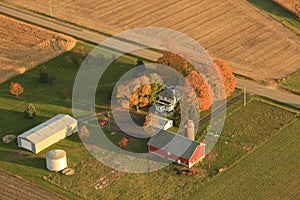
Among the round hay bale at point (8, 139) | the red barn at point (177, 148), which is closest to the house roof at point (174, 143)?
the red barn at point (177, 148)

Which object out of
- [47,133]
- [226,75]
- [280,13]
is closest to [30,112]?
[47,133]

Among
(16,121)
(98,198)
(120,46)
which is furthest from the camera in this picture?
(120,46)

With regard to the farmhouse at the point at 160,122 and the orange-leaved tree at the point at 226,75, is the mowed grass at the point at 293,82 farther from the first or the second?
the farmhouse at the point at 160,122

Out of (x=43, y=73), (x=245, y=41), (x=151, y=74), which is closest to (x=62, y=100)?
(x=43, y=73)

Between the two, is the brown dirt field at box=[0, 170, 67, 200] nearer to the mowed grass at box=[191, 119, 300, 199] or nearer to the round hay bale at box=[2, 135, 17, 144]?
the round hay bale at box=[2, 135, 17, 144]

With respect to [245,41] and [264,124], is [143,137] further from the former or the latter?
[245,41]

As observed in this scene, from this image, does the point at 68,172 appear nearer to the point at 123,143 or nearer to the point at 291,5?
the point at 123,143
